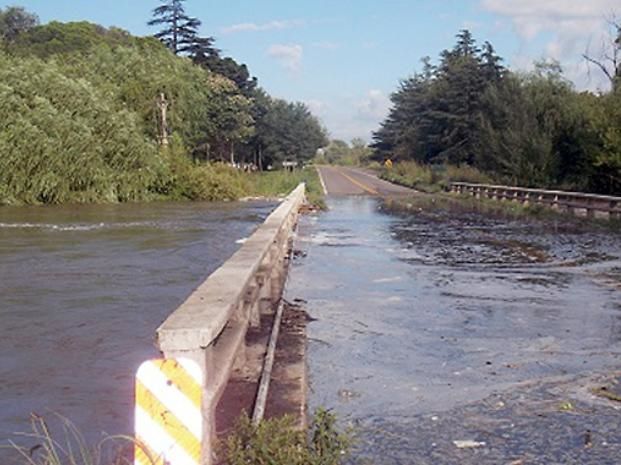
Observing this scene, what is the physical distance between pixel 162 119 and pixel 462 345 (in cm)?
4319

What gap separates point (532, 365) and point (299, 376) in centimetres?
233

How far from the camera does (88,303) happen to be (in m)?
12.5

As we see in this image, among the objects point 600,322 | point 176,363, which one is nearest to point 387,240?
point 600,322

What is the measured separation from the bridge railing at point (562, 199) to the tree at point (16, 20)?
8884 centimetres

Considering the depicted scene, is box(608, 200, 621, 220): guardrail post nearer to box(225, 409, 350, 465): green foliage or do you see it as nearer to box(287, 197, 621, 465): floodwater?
box(287, 197, 621, 465): floodwater

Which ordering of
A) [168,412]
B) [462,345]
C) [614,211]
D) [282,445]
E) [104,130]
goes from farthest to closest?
[104,130] < [614,211] < [462,345] < [282,445] < [168,412]

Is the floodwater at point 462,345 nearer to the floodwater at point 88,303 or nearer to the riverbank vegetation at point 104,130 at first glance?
the floodwater at point 88,303

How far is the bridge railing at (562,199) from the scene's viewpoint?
28.5m

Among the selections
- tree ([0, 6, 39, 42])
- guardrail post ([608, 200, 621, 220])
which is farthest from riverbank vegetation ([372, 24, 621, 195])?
tree ([0, 6, 39, 42])

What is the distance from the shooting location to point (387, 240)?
874 inches

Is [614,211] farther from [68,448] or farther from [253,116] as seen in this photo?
[253,116]

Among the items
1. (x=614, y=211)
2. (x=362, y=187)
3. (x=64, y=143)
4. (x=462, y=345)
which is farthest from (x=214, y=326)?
(x=362, y=187)

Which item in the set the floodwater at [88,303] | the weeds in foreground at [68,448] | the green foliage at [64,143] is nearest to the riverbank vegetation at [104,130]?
the green foliage at [64,143]

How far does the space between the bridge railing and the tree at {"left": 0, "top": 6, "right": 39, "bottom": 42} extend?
291 feet
